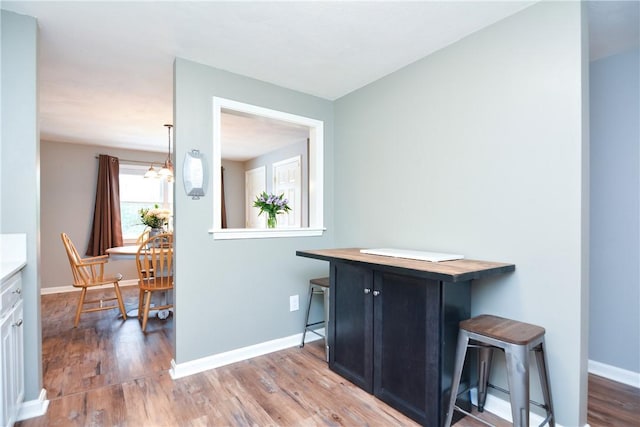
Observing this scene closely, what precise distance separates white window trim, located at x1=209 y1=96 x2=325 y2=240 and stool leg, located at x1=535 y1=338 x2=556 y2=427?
1964 mm

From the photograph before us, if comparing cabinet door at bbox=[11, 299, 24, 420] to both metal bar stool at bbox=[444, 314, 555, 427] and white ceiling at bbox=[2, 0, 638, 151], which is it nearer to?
white ceiling at bbox=[2, 0, 638, 151]

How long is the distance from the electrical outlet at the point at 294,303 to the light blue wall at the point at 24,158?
5.73 feet

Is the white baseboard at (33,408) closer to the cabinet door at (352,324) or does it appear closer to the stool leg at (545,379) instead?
the cabinet door at (352,324)

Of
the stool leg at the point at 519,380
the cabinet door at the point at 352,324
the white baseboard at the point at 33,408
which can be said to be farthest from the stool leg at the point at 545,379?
the white baseboard at the point at 33,408

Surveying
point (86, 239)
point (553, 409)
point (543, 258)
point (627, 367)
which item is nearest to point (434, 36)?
point (543, 258)

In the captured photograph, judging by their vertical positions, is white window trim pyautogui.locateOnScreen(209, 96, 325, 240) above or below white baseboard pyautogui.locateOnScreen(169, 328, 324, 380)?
above

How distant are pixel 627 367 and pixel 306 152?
4095 millimetres

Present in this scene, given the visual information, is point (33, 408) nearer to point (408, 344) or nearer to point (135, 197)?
point (408, 344)

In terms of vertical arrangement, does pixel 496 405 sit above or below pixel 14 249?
below

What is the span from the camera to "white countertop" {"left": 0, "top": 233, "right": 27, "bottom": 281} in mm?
1756

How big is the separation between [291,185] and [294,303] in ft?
8.56

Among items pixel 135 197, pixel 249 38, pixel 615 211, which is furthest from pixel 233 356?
pixel 135 197

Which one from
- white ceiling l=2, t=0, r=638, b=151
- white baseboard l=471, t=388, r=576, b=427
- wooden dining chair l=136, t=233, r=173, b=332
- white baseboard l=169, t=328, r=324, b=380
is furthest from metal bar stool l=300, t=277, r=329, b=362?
white ceiling l=2, t=0, r=638, b=151

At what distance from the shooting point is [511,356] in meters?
1.46
